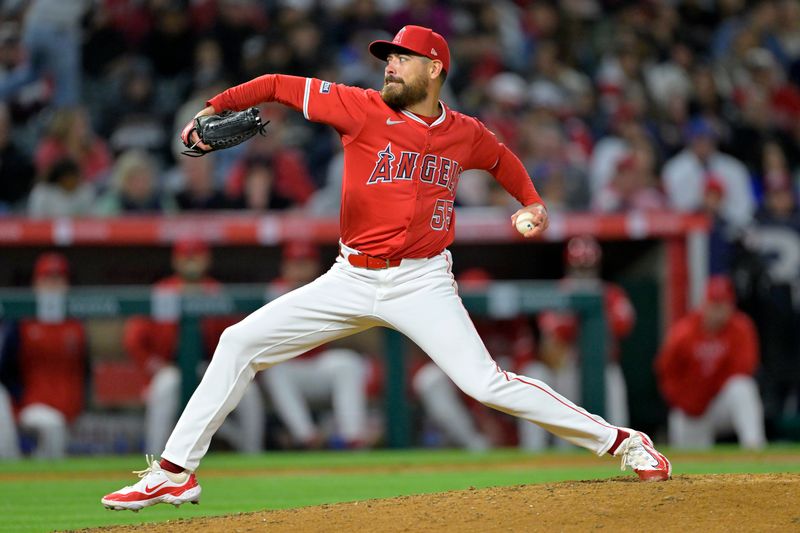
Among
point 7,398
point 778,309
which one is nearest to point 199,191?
point 7,398

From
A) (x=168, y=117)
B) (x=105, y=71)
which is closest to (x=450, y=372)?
(x=168, y=117)

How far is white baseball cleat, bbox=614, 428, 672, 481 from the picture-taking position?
477 cm

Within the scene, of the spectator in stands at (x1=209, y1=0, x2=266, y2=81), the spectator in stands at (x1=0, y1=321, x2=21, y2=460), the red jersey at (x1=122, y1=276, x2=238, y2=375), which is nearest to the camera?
the spectator in stands at (x1=0, y1=321, x2=21, y2=460)

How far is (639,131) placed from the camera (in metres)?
11.4

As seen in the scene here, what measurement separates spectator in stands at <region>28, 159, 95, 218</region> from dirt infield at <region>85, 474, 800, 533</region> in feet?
18.0

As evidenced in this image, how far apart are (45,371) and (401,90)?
4.95m

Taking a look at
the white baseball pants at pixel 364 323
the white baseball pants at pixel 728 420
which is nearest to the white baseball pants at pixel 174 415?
the white baseball pants at pixel 728 420

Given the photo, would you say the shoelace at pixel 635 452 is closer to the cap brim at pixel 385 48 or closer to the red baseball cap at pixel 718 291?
the cap brim at pixel 385 48

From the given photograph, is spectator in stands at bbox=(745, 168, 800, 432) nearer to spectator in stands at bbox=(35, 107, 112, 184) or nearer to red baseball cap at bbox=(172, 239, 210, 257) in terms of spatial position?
red baseball cap at bbox=(172, 239, 210, 257)

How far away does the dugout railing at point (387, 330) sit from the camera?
28.5 ft

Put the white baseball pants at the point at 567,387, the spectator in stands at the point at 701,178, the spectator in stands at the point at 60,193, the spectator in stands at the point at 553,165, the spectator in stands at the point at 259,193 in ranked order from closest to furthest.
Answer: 1. the white baseball pants at the point at 567,387
2. the spectator in stands at the point at 60,193
3. the spectator in stands at the point at 259,193
4. the spectator in stands at the point at 553,165
5. the spectator in stands at the point at 701,178

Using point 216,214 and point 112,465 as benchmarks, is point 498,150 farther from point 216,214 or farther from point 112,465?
point 216,214

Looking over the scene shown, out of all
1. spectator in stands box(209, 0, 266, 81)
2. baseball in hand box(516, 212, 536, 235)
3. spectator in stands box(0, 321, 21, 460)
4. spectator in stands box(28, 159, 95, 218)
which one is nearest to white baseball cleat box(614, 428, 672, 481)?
A: baseball in hand box(516, 212, 536, 235)

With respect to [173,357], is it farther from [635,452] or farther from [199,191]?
[635,452]
